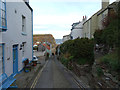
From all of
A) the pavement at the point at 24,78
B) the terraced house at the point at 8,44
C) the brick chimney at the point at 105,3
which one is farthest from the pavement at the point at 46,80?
the brick chimney at the point at 105,3

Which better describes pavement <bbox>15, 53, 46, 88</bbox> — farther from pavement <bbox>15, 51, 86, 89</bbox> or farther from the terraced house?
the terraced house

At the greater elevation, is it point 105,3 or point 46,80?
point 105,3

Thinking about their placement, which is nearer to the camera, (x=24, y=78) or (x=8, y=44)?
(x=8, y=44)

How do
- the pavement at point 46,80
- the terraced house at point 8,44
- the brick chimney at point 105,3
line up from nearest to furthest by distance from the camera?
1. the terraced house at point 8,44
2. the pavement at point 46,80
3. the brick chimney at point 105,3

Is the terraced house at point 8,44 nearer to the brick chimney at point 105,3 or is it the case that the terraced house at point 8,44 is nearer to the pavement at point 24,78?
the pavement at point 24,78

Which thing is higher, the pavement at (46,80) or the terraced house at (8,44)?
the terraced house at (8,44)

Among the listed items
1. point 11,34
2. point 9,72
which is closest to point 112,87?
point 9,72

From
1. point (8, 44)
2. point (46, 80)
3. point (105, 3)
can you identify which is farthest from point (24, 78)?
point (105, 3)

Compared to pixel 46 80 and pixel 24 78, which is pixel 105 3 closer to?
pixel 46 80

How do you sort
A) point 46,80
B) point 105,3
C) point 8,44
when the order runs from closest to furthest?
point 8,44 → point 46,80 → point 105,3

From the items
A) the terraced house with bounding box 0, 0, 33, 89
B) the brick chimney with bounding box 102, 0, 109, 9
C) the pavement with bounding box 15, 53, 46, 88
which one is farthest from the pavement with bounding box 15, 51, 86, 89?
the brick chimney with bounding box 102, 0, 109, 9

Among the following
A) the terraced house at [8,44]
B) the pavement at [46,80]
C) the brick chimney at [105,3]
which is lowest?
the pavement at [46,80]

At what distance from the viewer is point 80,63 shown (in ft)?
33.9

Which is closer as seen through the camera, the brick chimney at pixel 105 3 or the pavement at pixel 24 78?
the pavement at pixel 24 78
